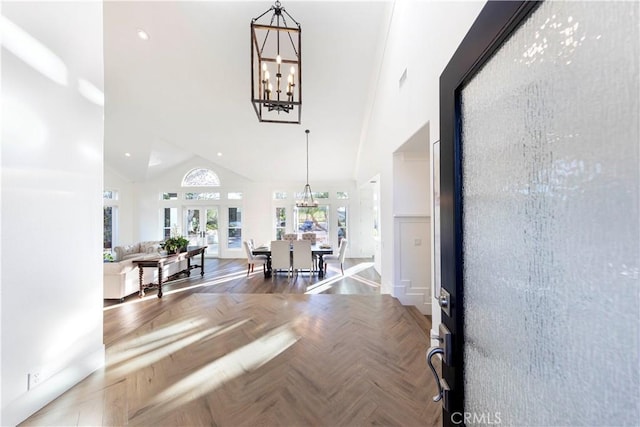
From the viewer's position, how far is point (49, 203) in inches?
71.9

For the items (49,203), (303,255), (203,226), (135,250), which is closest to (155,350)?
(49,203)

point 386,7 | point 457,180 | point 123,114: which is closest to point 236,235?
point 123,114

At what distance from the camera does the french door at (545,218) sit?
41 cm

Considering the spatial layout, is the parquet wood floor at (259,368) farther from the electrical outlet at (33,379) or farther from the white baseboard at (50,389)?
the electrical outlet at (33,379)

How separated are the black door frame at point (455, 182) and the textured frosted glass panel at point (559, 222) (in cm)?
5

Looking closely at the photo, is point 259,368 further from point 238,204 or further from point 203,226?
point 203,226

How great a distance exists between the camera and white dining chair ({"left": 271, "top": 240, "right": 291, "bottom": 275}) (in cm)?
573

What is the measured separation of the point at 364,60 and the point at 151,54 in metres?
3.54

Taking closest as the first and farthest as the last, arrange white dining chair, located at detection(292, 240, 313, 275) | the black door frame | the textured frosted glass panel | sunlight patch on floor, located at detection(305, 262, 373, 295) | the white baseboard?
the textured frosted glass panel, the black door frame, the white baseboard, sunlight patch on floor, located at detection(305, 262, 373, 295), white dining chair, located at detection(292, 240, 313, 275)

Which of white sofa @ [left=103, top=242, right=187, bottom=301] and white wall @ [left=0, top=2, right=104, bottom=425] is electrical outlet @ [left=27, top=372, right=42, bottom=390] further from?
white sofa @ [left=103, top=242, right=187, bottom=301]

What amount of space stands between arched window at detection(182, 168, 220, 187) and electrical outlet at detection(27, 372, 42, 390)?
766 centimetres

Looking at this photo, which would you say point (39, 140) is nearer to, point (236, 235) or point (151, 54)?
point (151, 54)

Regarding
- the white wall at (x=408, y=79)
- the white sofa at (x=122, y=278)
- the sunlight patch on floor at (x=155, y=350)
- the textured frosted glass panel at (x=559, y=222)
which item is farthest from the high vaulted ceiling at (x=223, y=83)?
the sunlight patch on floor at (x=155, y=350)

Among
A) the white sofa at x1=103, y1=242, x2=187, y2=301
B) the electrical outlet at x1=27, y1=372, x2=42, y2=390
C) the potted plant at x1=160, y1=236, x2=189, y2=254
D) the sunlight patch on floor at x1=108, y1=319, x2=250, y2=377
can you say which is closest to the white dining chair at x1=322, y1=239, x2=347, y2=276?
the potted plant at x1=160, y1=236, x2=189, y2=254
